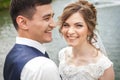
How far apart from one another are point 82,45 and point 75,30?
179 millimetres

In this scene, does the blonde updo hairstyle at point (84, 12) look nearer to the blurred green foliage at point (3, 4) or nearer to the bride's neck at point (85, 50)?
the bride's neck at point (85, 50)

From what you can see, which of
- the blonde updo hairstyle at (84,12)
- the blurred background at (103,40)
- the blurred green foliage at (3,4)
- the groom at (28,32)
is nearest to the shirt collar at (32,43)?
the groom at (28,32)

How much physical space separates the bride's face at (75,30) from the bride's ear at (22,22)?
1.11 m

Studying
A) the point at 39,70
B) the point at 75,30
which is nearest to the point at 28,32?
the point at 39,70

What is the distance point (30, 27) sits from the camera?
176cm

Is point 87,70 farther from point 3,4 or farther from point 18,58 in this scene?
point 3,4

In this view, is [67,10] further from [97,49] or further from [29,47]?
[29,47]

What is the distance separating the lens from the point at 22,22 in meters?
1.77

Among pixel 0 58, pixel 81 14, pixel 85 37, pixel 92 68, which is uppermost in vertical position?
pixel 81 14

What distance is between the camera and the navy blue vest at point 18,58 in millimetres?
1669

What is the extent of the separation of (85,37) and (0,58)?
304 inches

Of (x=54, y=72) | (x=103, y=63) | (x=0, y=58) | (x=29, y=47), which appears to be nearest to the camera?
(x=54, y=72)

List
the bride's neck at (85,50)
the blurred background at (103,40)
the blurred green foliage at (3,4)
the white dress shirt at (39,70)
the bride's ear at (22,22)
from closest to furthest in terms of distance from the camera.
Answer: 1. the white dress shirt at (39,70)
2. the bride's ear at (22,22)
3. the bride's neck at (85,50)
4. the blurred background at (103,40)
5. the blurred green foliage at (3,4)

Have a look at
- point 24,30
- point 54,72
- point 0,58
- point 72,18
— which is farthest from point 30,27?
point 0,58
